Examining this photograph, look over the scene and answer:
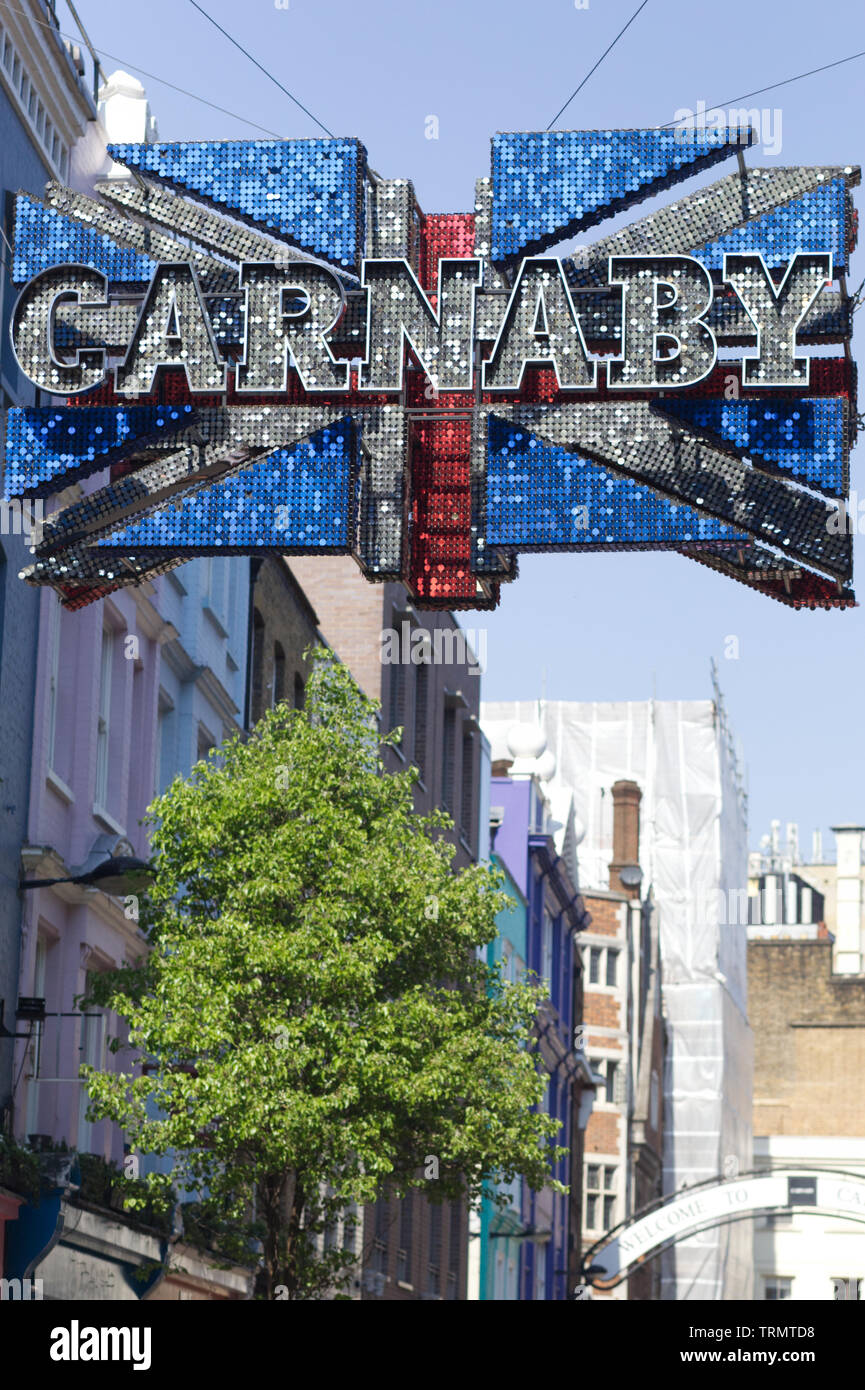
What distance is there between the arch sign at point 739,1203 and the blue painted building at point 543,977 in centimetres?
540

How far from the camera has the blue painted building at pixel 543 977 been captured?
53.5m

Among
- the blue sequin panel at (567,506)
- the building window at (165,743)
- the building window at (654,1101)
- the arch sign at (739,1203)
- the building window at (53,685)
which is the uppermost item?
the building window at (654,1101)

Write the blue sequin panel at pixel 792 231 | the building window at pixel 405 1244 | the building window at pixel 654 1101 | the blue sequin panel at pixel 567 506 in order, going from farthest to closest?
the building window at pixel 654 1101
the building window at pixel 405 1244
the blue sequin panel at pixel 792 231
the blue sequin panel at pixel 567 506

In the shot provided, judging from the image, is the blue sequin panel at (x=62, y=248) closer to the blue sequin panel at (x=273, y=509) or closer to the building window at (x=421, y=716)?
the blue sequin panel at (x=273, y=509)

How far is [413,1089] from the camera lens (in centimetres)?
2295

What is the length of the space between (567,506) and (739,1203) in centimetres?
3152

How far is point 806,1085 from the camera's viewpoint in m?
104

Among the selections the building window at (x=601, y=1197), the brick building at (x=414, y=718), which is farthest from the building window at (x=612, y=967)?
the brick building at (x=414, y=718)

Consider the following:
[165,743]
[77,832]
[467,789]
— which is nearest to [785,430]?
[77,832]

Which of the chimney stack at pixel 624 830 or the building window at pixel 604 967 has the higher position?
the chimney stack at pixel 624 830

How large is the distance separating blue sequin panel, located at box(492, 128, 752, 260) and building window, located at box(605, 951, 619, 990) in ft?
196

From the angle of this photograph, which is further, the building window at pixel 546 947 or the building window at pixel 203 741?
the building window at pixel 546 947

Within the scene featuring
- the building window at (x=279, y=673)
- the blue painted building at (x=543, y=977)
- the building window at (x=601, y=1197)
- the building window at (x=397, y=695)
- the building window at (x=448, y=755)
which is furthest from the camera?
the building window at (x=601, y=1197)

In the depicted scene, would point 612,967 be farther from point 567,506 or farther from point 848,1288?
point 567,506
